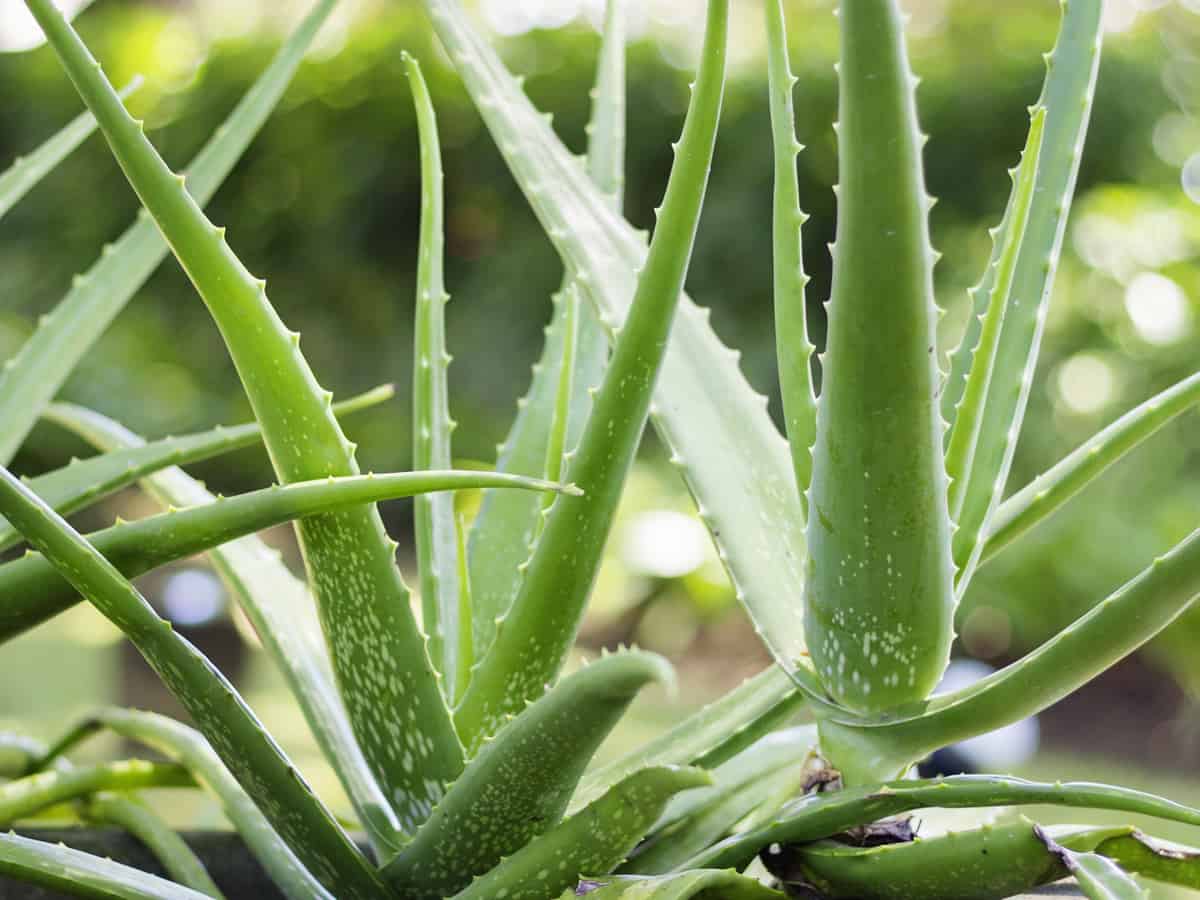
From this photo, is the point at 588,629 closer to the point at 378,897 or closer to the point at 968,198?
the point at 968,198

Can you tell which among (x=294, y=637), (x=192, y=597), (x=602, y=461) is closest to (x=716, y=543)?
(x=602, y=461)

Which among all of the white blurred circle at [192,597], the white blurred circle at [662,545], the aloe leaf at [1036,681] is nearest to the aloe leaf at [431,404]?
the aloe leaf at [1036,681]

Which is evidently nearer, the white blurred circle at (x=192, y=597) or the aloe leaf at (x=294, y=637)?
the aloe leaf at (x=294, y=637)

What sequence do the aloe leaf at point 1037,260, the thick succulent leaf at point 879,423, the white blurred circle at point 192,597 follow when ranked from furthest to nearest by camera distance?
the white blurred circle at point 192,597 → the aloe leaf at point 1037,260 → the thick succulent leaf at point 879,423

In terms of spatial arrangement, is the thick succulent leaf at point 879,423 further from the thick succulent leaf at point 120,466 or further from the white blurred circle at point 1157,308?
the white blurred circle at point 1157,308

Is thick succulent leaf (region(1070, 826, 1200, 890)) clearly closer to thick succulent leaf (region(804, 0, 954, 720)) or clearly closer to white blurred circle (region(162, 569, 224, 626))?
thick succulent leaf (region(804, 0, 954, 720))

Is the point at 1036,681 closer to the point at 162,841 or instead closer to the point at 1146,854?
the point at 1146,854

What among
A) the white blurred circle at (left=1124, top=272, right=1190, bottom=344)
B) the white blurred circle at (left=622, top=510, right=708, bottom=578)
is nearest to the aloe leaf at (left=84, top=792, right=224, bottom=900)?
the white blurred circle at (left=622, top=510, right=708, bottom=578)

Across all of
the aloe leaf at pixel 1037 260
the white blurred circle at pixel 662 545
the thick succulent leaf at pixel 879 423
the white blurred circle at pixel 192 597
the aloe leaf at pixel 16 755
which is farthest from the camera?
the white blurred circle at pixel 662 545
